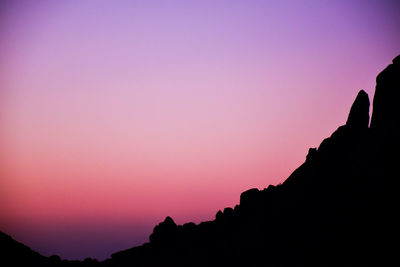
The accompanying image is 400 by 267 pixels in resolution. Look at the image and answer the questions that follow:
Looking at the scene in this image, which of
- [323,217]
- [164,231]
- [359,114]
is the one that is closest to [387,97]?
[359,114]

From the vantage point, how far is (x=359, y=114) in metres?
70.0

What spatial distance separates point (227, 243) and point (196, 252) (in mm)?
7300

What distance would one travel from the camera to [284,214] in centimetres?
6184

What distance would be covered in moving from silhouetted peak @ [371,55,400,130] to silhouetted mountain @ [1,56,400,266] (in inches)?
6.9

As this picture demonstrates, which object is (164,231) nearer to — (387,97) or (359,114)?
(359,114)

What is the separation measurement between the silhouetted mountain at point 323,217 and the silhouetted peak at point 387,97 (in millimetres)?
175

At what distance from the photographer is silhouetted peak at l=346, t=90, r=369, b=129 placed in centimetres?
6944

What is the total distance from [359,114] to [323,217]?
24865 mm

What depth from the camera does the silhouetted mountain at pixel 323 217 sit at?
1858 inches

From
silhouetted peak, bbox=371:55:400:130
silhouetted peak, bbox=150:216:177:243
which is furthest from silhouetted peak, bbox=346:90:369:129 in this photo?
silhouetted peak, bbox=150:216:177:243

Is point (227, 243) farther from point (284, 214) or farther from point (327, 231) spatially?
point (327, 231)

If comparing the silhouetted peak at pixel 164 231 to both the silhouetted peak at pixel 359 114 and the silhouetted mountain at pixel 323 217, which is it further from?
the silhouetted peak at pixel 359 114

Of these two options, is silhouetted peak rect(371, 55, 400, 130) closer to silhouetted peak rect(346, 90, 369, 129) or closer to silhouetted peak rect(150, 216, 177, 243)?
silhouetted peak rect(346, 90, 369, 129)

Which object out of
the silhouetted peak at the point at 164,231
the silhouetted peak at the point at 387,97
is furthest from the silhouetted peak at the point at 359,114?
the silhouetted peak at the point at 164,231
